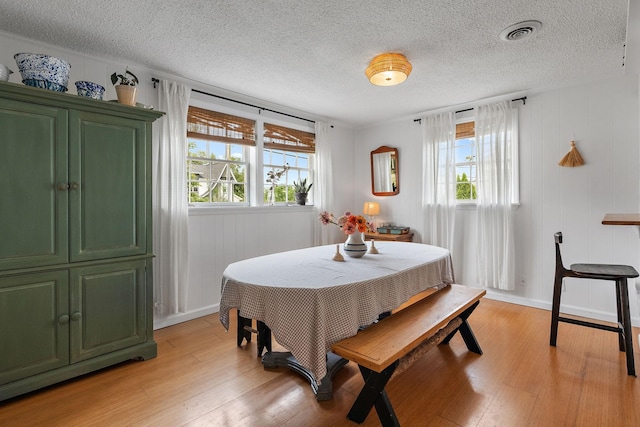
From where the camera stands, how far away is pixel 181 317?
3172 millimetres

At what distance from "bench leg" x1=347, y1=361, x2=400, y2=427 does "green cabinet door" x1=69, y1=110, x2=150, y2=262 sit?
6.05ft

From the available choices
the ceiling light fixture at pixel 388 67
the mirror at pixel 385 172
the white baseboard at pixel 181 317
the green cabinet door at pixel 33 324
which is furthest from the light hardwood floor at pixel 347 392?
the mirror at pixel 385 172

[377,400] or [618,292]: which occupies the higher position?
[618,292]

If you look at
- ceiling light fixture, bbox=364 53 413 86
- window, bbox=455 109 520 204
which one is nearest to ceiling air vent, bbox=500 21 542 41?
ceiling light fixture, bbox=364 53 413 86

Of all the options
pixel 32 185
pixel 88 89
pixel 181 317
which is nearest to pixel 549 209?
pixel 181 317

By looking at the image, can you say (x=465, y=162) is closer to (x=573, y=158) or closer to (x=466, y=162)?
(x=466, y=162)

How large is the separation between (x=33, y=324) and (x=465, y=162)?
4.40 m

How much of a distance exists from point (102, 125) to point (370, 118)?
3410mm

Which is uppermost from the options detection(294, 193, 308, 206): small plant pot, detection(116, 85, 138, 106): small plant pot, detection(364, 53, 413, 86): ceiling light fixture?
detection(364, 53, 413, 86): ceiling light fixture

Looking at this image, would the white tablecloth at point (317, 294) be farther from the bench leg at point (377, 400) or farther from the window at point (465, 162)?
the window at point (465, 162)

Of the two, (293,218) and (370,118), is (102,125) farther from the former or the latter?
(370,118)

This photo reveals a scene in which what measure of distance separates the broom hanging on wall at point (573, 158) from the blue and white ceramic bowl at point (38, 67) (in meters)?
4.36

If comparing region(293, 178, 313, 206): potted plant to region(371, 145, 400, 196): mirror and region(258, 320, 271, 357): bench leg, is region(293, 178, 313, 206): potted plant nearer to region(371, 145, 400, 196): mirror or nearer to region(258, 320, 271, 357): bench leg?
region(371, 145, 400, 196): mirror

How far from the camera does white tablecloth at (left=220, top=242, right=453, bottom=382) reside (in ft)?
5.24
